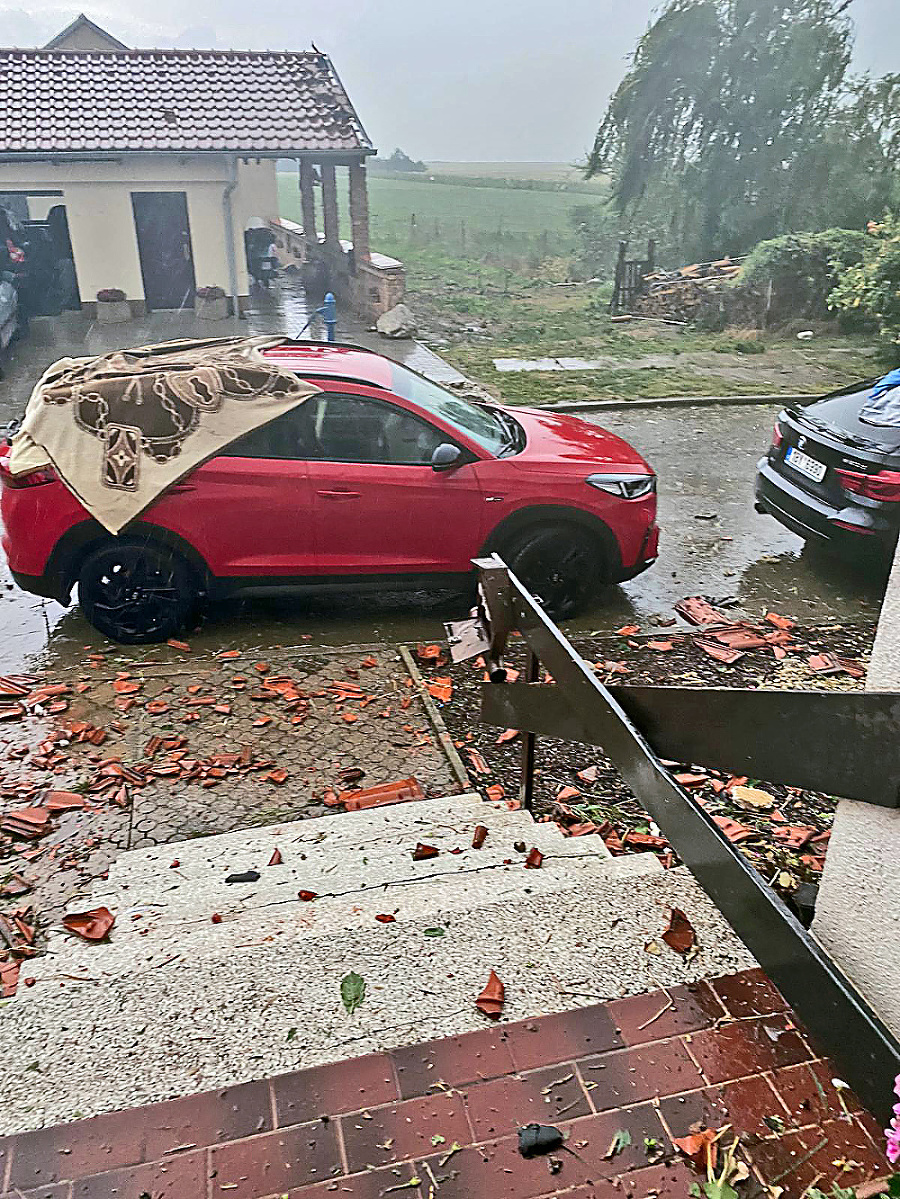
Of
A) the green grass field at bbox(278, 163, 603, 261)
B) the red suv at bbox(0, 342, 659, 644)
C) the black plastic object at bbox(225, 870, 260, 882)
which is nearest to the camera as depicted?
the black plastic object at bbox(225, 870, 260, 882)

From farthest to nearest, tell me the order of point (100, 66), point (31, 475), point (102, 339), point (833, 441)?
1. point (100, 66)
2. point (102, 339)
3. point (833, 441)
4. point (31, 475)

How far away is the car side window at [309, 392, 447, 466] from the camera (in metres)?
6.53

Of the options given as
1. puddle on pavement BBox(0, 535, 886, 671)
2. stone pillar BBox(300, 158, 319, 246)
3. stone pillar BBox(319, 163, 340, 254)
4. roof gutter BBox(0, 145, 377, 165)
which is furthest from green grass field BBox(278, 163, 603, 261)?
puddle on pavement BBox(0, 535, 886, 671)

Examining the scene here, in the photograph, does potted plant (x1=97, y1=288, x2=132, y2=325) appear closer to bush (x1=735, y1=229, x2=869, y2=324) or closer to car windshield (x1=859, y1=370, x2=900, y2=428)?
bush (x1=735, y1=229, x2=869, y2=324)

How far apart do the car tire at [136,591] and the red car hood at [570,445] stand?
2.58 meters

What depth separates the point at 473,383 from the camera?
13828 millimetres

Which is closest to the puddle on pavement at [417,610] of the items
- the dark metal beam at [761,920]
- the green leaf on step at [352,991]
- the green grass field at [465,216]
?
the green leaf on step at [352,991]

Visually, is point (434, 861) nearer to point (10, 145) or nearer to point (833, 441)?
point (833, 441)

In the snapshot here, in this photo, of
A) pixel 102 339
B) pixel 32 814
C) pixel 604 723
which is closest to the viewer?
pixel 604 723

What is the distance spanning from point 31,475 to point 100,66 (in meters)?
16.8

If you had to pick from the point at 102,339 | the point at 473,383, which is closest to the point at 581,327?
the point at 473,383

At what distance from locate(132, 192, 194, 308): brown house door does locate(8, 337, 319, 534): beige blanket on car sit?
13122 millimetres

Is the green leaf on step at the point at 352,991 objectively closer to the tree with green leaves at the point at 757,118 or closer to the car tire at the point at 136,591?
the car tire at the point at 136,591

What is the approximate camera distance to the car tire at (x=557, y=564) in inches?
270
